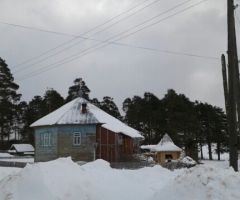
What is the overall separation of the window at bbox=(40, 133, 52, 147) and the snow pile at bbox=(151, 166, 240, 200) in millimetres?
27504

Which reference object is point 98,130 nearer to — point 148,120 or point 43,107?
point 148,120

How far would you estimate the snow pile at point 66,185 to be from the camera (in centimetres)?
971

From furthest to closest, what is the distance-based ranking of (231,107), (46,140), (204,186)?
(46,140)
(231,107)
(204,186)

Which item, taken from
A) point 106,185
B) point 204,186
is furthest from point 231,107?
point 106,185

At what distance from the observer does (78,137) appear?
3500 cm

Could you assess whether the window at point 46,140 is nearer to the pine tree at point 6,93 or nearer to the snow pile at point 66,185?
the snow pile at point 66,185

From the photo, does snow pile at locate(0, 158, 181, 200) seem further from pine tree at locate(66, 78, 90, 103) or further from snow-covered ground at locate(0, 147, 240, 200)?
pine tree at locate(66, 78, 90, 103)

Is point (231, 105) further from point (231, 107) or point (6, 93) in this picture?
point (6, 93)

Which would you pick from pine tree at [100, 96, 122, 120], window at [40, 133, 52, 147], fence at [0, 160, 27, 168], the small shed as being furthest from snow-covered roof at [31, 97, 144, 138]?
pine tree at [100, 96, 122, 120]

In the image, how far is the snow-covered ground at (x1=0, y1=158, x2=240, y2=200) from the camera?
8.80 m

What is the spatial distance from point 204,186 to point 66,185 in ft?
12.4

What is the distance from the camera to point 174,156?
37.1 m

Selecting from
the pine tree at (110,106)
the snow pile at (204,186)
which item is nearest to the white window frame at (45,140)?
the snow pile at (204,186)

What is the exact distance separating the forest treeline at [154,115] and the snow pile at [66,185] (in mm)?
28185
